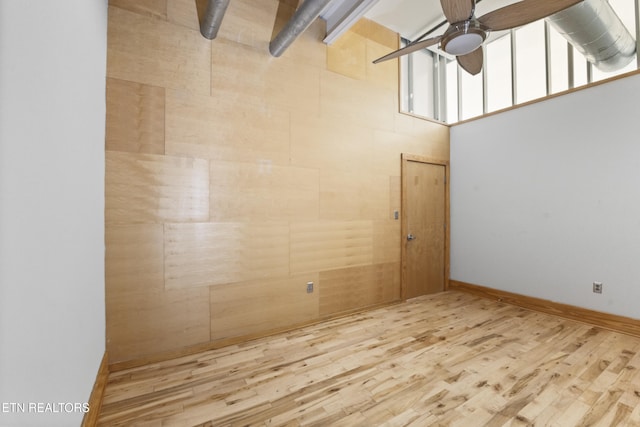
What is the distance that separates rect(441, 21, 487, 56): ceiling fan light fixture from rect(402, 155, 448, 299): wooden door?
204 centimetres

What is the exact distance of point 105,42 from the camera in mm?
2295

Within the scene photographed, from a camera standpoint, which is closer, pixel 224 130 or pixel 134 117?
pixel 134 117

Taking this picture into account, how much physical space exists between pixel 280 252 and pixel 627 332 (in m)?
3.99

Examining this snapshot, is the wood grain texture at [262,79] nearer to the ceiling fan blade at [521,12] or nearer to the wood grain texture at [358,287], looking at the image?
the ceiling fan blade at [521,12]

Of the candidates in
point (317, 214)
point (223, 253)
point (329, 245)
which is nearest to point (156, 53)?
point (223, 253)

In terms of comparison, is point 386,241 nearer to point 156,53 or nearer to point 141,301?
point 141,301

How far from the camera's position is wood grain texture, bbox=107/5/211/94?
2.38 meters

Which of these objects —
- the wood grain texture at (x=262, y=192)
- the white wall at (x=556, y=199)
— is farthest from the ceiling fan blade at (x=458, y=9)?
the white wall at (x=556, y=199)

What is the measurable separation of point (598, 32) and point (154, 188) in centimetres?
475

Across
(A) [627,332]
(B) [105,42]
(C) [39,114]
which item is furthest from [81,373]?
(A) [627,332]

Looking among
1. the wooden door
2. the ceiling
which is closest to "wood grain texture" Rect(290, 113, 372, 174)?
the wooden door

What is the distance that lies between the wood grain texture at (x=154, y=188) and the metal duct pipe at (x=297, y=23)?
4.81ft

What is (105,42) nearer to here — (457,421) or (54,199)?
(54,199)

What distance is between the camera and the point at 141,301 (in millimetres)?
2465
